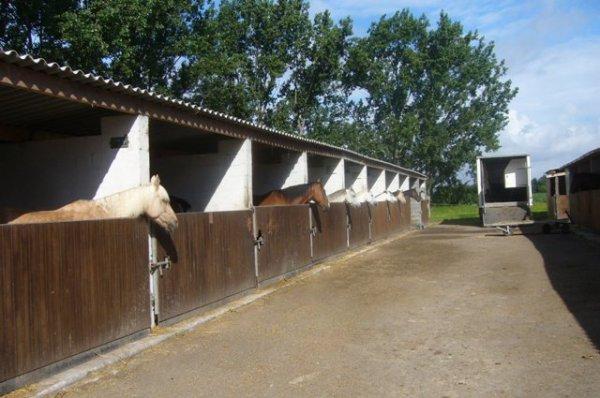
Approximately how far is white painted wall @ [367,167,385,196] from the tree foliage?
1101 centimetres

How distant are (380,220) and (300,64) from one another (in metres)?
21.8

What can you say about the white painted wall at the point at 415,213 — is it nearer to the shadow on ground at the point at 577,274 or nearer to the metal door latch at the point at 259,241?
the shadow on ground at the point at 577,274

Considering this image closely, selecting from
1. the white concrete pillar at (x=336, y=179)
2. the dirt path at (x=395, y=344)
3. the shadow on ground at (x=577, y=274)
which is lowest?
the dirt path at (x=395, y=344)

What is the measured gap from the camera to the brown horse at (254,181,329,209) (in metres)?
13.5

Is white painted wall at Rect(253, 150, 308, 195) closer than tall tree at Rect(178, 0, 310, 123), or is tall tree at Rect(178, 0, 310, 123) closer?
white painted wall at Rect(253, 150, 308, 195)

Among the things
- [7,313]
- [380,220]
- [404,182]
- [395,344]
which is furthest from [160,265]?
[404,182]

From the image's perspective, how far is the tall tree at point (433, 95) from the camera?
5259 centimetres

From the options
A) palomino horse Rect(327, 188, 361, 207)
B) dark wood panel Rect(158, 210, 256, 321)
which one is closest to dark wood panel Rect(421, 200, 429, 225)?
palomino horse Rect(327, 188, 361, 207)

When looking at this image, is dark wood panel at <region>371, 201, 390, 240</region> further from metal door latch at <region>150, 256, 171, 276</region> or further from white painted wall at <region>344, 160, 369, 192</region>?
metal door latch at <region>150, 256, 171, 276</region>

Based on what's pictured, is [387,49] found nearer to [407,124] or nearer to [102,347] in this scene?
[407,124]

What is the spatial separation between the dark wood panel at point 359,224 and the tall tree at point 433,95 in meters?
32.8

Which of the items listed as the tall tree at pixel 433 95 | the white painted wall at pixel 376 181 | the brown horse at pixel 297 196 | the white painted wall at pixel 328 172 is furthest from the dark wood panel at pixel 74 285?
the tall tree at pixel 433 95

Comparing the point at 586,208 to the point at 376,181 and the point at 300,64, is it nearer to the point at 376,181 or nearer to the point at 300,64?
the point at 376,181

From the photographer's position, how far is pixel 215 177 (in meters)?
11.4
